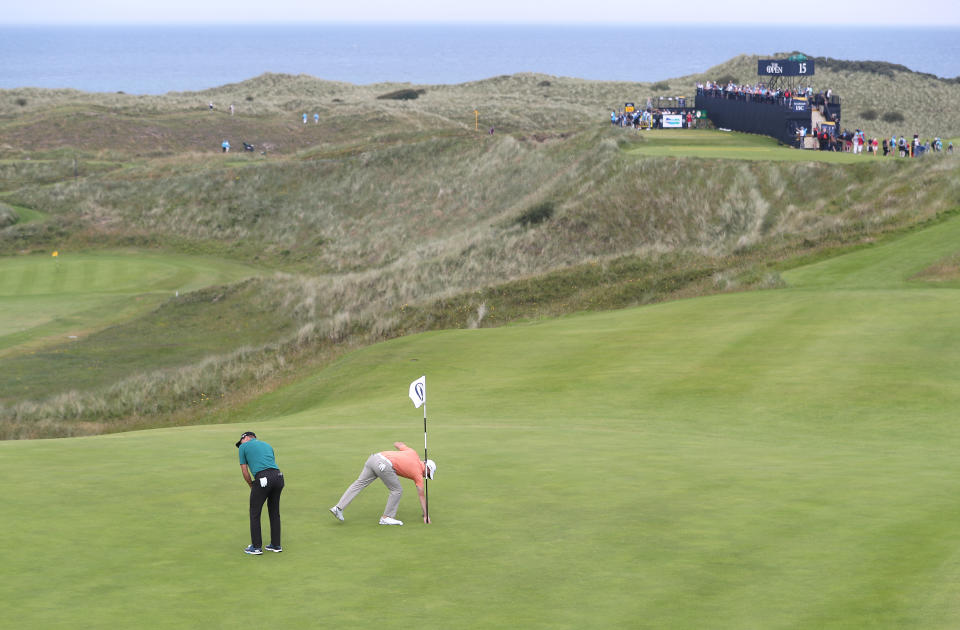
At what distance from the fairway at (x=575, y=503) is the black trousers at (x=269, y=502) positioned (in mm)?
250

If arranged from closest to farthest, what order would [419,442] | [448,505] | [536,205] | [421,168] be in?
[448,505] < [419,442] < [536,205] < [421,168]

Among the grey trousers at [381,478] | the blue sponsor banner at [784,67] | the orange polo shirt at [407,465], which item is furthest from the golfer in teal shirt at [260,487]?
the blue sponsor banner at [784,67]

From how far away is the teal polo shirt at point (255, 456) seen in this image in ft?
41.4

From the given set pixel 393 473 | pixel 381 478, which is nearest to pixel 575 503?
pixel 393 473

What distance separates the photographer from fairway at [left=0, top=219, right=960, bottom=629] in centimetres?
1062

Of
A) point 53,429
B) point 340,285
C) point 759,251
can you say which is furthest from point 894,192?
point 53,429

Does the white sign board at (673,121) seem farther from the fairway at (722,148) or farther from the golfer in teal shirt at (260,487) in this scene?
the golfer in teal shirt at (260,487)

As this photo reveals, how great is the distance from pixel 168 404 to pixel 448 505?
21.5 meters

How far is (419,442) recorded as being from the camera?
64.6ft

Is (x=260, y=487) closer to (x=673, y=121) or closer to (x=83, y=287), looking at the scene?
(x=83, y=287)

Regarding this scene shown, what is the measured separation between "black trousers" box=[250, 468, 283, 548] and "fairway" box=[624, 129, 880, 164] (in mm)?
52818

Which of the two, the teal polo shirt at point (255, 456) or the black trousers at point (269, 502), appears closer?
the black trousers at point (269, 502)

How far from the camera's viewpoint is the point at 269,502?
1261 cm

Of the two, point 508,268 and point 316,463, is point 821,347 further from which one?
point 508,268
